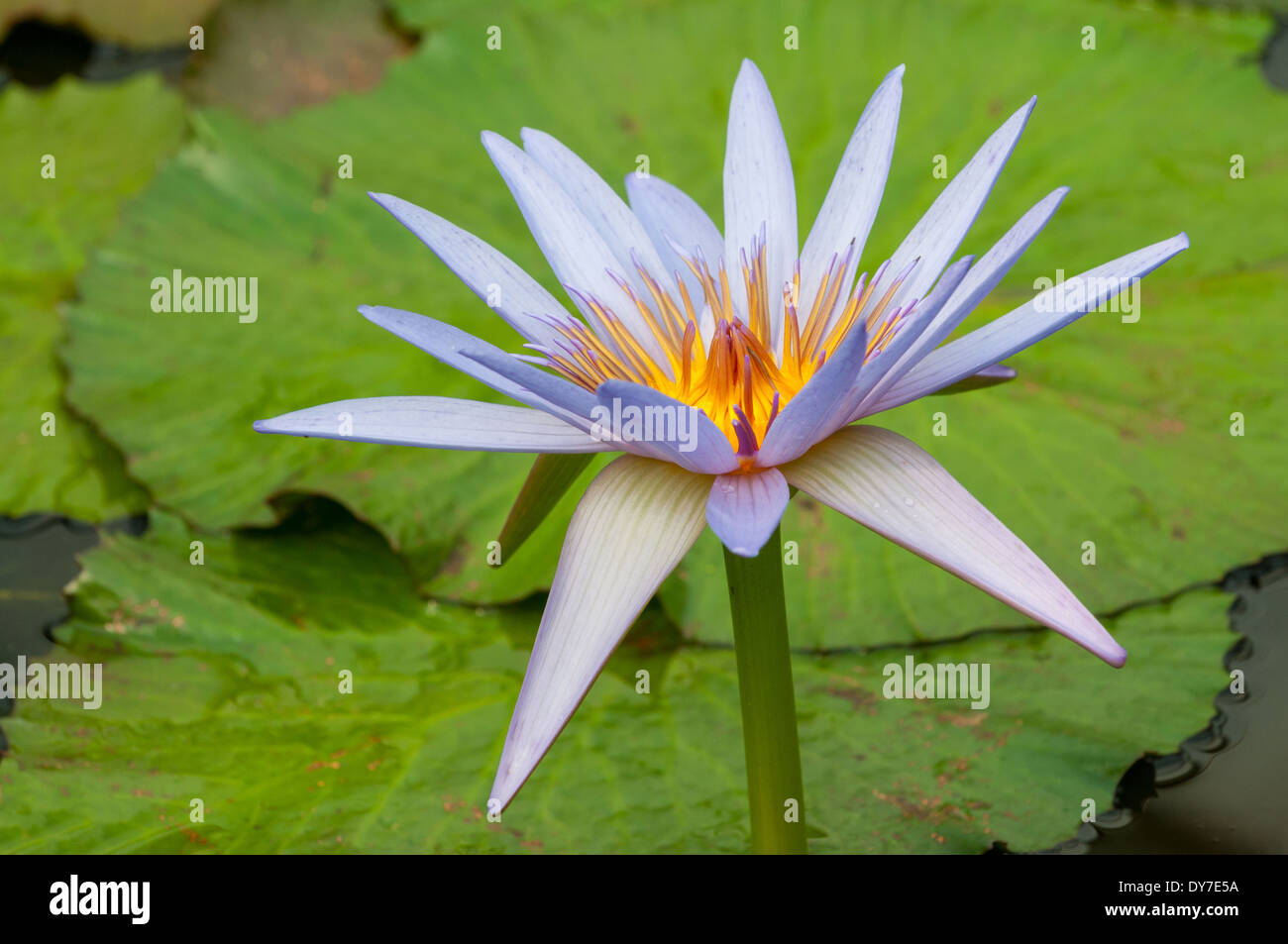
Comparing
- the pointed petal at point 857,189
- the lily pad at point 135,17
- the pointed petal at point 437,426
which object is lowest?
the pointed petal at point 437,426

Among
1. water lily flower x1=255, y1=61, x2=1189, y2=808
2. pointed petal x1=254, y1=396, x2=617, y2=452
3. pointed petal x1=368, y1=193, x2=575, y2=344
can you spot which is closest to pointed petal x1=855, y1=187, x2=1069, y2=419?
water lily flower x1=255, y1=61, x2=1189, y2=808

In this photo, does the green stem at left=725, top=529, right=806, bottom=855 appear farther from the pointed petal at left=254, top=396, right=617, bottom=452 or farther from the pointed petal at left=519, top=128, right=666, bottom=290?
the pointed petal at left=519, top=128, right=666, bottom=290

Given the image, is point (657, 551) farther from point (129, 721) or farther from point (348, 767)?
point (129, 721)

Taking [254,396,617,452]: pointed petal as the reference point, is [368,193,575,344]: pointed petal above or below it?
above

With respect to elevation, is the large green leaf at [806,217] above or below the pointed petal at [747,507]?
above

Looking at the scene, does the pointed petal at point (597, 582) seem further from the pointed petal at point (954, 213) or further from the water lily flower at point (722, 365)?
the pointed petal at point (954, 213)

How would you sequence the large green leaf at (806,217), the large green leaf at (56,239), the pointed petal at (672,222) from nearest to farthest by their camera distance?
1. the pointed petal at (672,222)
2. the large green leaf at (806,217)
3. the large green leaf at (56,239)

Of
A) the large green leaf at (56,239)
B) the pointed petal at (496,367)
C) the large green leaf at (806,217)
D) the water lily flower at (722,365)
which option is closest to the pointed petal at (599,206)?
the water lily flower at (722,365)
